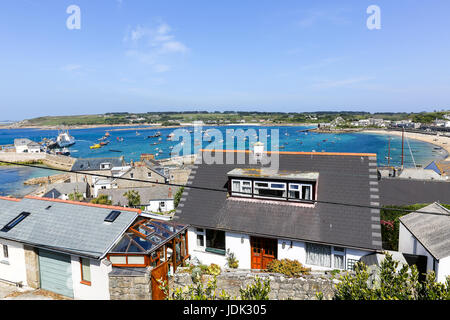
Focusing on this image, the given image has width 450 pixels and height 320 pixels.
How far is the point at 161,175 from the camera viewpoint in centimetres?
5288

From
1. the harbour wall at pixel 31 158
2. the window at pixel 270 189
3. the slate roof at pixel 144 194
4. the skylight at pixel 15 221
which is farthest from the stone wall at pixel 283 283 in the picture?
the harbour wall at pixel 31 158

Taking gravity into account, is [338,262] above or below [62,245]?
below

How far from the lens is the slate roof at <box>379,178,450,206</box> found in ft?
83.7

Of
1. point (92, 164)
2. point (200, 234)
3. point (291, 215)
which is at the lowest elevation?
point (92, 164)

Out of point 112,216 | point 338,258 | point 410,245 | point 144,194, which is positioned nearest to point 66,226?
point 112,216

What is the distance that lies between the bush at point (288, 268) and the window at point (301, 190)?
134 inches

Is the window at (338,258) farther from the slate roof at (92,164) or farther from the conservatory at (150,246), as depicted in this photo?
the slate roof at (92,164)

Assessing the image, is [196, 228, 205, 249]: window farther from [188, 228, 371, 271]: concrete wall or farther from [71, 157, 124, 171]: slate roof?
[71, 157, 124, 171]: slate roof

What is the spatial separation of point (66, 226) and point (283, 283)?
10071 millimetres

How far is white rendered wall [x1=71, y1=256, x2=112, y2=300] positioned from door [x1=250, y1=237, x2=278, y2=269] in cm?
717

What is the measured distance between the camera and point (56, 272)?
13.5m

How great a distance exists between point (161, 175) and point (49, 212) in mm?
37659

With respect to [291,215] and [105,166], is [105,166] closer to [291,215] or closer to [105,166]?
[105,166]

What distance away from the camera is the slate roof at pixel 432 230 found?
13.3 metres
